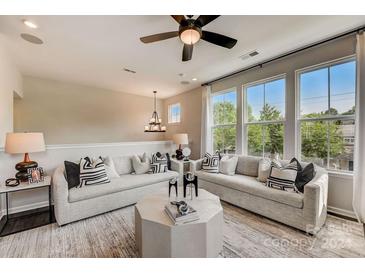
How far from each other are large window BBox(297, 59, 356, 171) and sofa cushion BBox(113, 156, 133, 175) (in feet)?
11.0

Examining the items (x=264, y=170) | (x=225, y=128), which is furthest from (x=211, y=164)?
(x=225, y=128)

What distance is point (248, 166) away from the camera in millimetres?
3342

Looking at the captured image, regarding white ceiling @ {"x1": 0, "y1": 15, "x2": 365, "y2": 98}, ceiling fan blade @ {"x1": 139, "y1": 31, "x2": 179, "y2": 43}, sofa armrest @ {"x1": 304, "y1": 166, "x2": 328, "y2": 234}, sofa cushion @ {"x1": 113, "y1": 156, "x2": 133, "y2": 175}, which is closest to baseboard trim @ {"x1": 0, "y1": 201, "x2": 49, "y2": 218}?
sofa cushion @ {"x1": 113, "y1": 156, "x2": 133, "y2": 175}

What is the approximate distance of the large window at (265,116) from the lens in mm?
3318

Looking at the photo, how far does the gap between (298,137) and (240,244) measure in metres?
2.21

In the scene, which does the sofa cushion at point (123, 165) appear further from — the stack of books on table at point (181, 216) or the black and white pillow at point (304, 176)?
the black and white pillow at point (304, 176)

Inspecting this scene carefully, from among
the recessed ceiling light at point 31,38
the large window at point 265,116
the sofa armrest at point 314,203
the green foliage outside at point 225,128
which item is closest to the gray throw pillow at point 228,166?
the large window at point 265,116

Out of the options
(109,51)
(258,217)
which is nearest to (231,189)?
(258,217)

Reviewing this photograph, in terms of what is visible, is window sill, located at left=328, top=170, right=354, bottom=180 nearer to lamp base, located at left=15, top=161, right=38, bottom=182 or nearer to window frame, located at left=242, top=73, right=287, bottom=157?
window frame, located at left=242, top=73, right=287, bottom=157

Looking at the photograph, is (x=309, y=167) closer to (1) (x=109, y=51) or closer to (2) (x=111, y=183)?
(2) (x=111, y=183)

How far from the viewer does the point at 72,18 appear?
2.00 metres

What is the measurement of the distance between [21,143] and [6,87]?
1.41m

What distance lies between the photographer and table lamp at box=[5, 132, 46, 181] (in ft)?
7.55

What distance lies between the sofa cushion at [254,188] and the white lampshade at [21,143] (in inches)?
112
